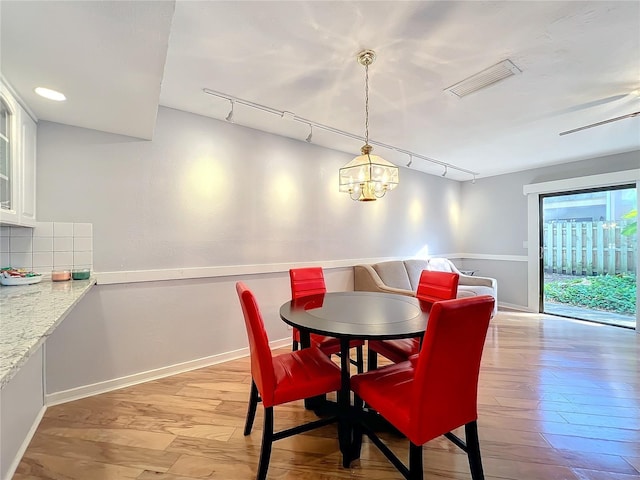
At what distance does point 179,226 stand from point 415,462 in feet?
8.46

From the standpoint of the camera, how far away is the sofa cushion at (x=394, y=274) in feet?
14.0

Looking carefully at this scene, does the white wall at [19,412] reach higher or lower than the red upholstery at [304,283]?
lower

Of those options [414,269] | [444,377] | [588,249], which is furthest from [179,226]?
[588,249]

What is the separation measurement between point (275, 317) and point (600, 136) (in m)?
4.47

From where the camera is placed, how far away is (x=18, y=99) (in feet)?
6.13

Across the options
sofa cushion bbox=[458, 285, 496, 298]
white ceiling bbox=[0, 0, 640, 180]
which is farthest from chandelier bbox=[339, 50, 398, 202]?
sofa cushion bbox=[458, 285, 496, 298]

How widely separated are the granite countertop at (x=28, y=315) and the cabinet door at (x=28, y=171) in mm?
495

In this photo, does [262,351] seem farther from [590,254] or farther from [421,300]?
[590,254]

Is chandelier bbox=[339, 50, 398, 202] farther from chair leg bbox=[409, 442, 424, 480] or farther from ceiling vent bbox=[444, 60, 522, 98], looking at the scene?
chair leg bbox=[409, 442, 424, 480]

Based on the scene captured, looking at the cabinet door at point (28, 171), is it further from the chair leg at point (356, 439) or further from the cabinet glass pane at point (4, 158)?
the chair leg at point (356, 439)

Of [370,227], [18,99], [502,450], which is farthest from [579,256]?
[18,99]

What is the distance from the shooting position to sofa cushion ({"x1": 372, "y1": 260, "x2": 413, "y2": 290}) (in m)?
4.26

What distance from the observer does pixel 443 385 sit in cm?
131

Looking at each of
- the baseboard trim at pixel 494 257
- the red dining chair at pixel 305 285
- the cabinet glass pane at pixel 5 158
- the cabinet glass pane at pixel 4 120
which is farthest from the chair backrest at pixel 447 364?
the baseboard trim at pixel 494 257
